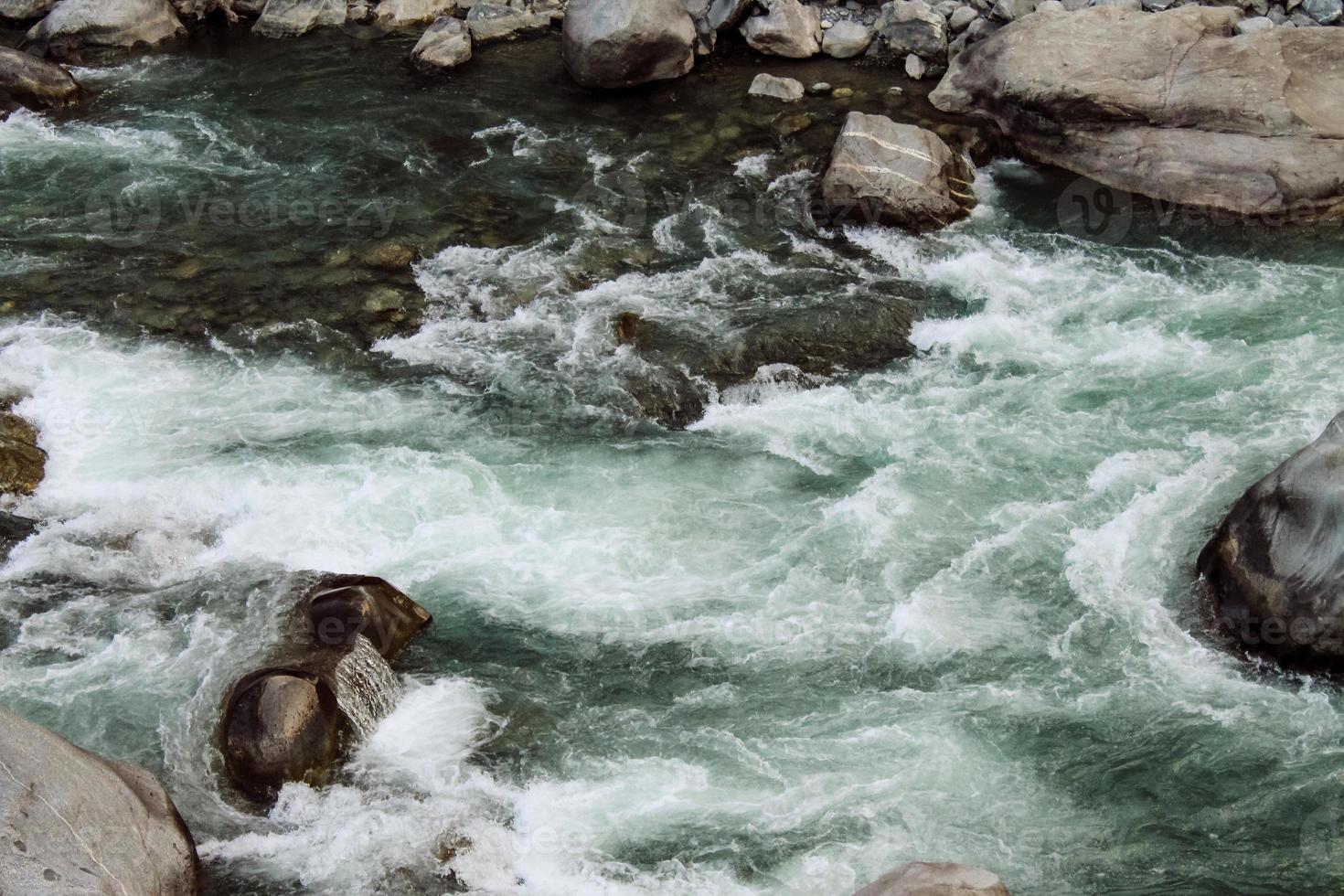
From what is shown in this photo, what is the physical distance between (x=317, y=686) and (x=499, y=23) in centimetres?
1241

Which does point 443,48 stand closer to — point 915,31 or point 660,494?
point 915,31

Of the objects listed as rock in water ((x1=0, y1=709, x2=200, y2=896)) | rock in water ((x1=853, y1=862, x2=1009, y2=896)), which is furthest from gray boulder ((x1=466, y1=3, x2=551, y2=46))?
rock in water ((x1=853, y1=862, x2=1009, y2=896))

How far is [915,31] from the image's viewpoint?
56.1 ft

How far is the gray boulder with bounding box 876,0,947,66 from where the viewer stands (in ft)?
55.9

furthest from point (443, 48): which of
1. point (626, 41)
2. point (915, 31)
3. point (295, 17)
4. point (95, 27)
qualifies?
point (915, 31)

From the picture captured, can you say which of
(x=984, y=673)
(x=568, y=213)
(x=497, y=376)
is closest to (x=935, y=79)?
(x=568, y=213)

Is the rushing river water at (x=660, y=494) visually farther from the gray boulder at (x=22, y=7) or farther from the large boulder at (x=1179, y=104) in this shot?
the gray boulder at (x=22, y=7)

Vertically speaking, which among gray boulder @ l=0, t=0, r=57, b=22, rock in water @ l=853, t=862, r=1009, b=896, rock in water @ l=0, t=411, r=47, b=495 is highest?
gray boulder @ l=0, t=0, r=57, b=22

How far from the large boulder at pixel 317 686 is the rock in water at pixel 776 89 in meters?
9.59

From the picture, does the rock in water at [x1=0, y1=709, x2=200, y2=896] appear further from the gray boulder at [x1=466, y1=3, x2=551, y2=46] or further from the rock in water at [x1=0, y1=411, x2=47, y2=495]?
the gray boulder at [x1=466, y1=3, x2=551, y2=46]

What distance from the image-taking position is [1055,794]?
8031 millimetres

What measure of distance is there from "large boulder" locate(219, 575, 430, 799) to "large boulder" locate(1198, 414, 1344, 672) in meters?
5.53

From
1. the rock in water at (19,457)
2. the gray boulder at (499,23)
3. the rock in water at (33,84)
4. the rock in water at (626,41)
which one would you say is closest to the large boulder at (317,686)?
the rock in water at (19,457)

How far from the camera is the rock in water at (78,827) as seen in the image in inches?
262
